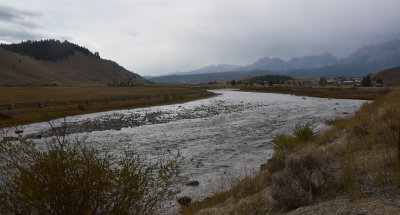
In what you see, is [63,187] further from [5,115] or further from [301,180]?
[5,115]

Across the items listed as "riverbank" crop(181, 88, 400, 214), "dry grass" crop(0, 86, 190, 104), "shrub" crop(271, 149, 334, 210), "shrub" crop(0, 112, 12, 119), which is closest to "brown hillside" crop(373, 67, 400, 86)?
"dry grass" crop(0, 86, 190, 104)

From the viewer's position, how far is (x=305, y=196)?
706 centimetres

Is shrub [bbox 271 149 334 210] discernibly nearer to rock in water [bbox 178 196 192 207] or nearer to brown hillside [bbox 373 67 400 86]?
rock in water [bbox 178 196 192 207]

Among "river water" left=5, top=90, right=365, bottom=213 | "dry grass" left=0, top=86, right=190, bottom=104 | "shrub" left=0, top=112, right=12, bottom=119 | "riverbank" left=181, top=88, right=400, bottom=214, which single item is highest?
"dry grass" left=0, top=86, right=190, bottom=104

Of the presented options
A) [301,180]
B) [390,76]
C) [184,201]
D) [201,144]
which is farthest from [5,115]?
[390,76]

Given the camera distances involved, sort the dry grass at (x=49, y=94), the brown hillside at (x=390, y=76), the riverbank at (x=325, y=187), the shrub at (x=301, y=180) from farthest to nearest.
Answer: the brown hillside at (x=390, y=76) → the dry grass at (x=49, y=94) → the shrub at (x=301, y=180) → the riverbank at (x=325, y=187)

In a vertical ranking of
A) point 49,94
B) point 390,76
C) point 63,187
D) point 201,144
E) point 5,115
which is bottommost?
point 201,144

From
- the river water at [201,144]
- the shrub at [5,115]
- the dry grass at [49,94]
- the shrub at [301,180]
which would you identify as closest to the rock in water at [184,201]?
the river water at [201,144]

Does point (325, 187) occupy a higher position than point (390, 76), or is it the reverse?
point (390, 76)

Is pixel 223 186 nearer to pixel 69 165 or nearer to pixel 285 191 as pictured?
pixel 285 191

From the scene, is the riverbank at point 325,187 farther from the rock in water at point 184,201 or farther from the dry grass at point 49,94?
the dry grass at point 49,94

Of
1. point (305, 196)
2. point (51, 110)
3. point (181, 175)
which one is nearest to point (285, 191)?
point (305, 196)

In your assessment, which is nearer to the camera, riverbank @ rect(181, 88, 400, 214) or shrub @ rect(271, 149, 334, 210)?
riverbank @ rect(181, 88, 400, 214)

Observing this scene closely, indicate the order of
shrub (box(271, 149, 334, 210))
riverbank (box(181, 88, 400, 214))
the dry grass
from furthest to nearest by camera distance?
the dry grass
shrub (box(271, 149, 334, 210))
riverbank (box(181, 88, 400, 214))
